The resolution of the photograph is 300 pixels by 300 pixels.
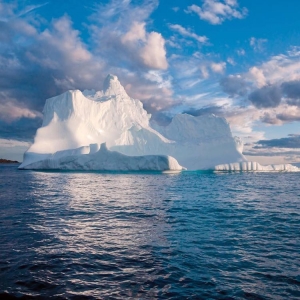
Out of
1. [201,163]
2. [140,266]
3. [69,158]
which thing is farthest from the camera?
[201,163]

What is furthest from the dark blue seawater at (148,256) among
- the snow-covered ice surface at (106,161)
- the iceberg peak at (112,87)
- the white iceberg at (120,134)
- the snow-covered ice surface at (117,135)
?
the iceberg peak at (112,87)

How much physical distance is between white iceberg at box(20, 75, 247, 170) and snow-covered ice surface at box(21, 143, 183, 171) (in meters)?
0.99

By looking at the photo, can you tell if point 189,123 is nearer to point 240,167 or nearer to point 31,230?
point 240,167

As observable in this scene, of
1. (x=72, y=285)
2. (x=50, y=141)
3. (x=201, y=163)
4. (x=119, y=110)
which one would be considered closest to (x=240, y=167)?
(x=201, y=163)

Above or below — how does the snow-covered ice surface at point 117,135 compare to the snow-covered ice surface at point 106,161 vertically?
above

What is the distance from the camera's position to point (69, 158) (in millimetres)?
52031

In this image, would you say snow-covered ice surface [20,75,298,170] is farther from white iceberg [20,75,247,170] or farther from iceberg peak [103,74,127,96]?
iceberg peak [103,74,127,96]

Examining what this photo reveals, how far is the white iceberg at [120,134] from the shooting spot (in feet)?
190

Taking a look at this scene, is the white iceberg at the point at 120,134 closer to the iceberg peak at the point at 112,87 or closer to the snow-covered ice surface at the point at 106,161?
the iceberg peak at the point at 112,87

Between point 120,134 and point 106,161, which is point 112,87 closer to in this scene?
point 120,134

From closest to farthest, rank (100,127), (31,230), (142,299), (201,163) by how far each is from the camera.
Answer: (142,299), (31,230), (201,163), (100,127)

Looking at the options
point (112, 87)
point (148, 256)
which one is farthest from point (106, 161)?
point (148, 256)

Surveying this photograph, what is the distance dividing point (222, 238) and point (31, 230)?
5.11 m

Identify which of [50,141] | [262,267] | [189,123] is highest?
[189,123]
